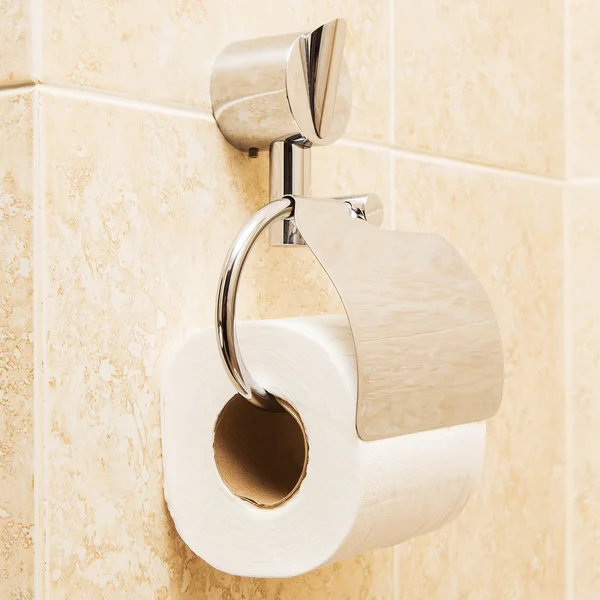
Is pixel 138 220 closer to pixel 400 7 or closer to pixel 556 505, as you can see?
pixel 400 7

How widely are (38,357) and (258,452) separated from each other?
0.47 feet

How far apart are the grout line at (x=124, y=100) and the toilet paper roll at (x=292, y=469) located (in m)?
0.13

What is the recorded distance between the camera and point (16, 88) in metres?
0.47

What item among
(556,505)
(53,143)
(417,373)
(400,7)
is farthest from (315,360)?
(556,505)

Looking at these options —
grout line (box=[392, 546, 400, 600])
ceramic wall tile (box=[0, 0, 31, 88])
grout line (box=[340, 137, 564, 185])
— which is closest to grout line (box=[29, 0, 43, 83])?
ceramic wall tile (box=[0, 0, 31, 88])

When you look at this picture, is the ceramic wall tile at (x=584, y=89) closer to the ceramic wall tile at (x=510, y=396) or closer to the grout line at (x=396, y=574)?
the ceramic wall tile at (x=510, y=396)

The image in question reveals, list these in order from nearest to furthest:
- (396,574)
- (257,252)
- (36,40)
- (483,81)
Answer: (36,40)
(257,252)
(396,574)
(483,81)

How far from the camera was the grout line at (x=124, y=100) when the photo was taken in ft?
1.56

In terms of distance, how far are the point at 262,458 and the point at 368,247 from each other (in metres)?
0.14

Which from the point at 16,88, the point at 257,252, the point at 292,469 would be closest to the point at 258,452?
the point at 292,469

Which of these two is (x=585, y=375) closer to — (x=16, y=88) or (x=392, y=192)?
(x=392, y=192)

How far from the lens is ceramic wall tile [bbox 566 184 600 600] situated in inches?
35.9

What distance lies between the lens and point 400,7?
71 centimetres

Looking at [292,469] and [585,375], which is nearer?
[292,469]
